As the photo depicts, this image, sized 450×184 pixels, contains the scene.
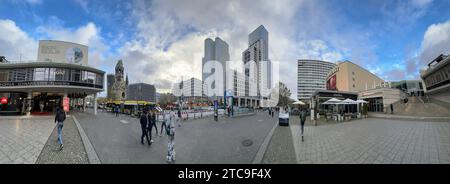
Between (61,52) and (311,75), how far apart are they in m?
82.4

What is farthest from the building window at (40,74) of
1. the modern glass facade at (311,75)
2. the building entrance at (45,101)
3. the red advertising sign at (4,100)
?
the modern glass facade at (311,75)

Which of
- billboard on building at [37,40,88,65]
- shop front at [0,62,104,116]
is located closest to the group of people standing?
shop front at [0,62,104,116]

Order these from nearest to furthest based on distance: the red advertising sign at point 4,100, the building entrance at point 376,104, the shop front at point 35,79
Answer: the shop front at point 35,79 → the red advertising sign at point 4,100 → the building entrance at point 376,104

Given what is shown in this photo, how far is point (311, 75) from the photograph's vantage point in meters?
75.8

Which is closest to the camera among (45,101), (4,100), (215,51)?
(4,100)

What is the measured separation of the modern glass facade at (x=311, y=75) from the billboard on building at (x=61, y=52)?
2820 inches

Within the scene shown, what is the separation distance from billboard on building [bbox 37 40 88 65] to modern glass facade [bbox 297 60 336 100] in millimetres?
71623

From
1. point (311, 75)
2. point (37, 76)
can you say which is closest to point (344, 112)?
point (37, 76)

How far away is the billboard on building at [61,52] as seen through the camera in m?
22.2

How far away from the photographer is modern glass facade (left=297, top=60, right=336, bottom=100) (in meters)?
72.8

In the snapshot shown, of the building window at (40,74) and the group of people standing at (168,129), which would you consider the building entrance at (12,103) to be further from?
the group of people standing at (168,129)

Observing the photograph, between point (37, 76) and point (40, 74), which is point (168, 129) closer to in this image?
point (40, 74)
